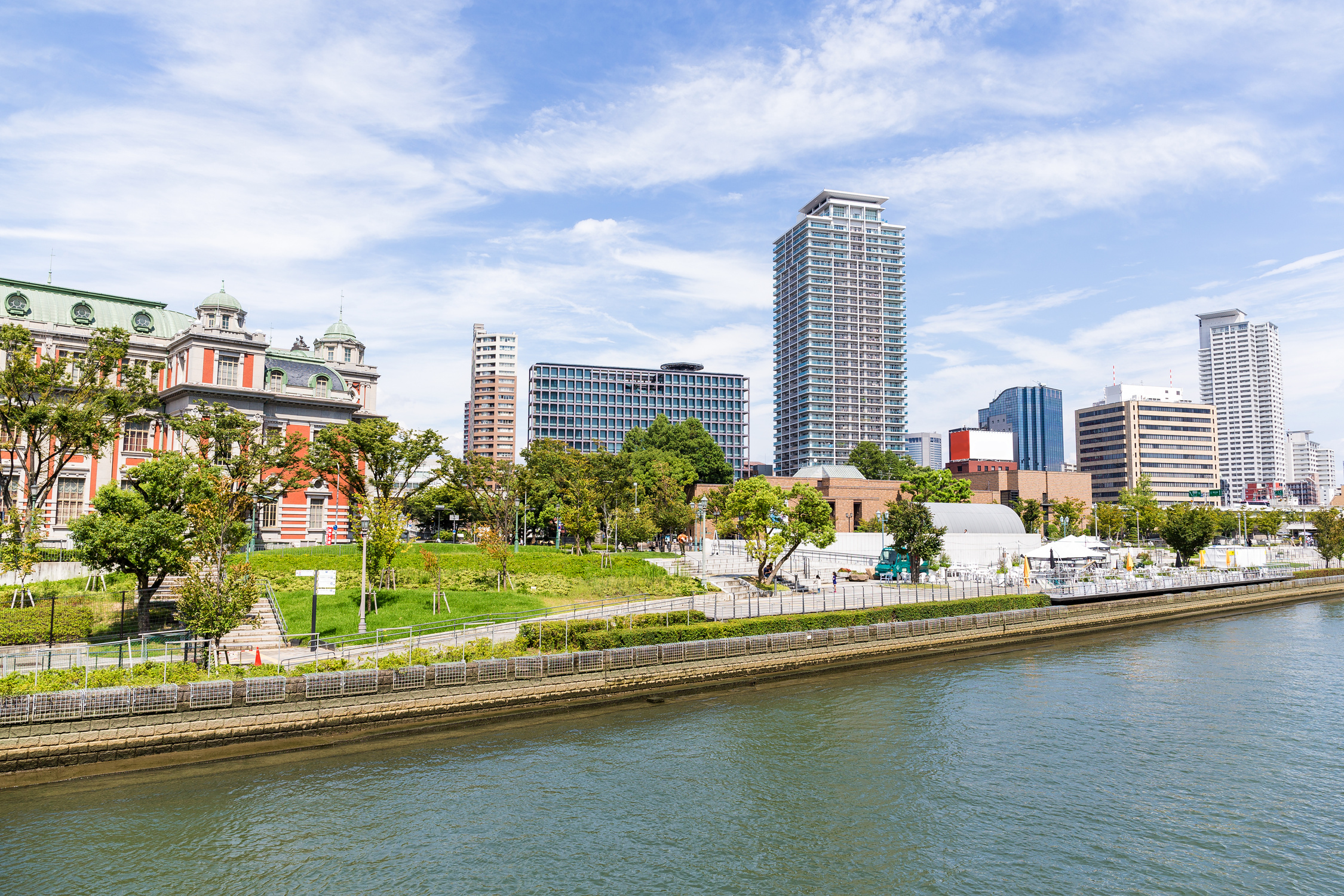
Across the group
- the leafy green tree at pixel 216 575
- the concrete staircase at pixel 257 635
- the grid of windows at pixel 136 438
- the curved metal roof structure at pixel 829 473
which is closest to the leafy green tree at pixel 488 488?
the grid of windows at pixel 136 438

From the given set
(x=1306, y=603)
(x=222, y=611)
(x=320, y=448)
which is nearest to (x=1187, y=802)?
(x=222, y=611)

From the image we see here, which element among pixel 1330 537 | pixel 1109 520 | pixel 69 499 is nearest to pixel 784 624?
pixel 69 499

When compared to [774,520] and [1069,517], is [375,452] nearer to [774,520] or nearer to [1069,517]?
[774,520]

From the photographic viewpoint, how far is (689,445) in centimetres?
12675

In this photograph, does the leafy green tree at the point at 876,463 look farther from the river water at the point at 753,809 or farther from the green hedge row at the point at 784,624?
the river water at the point at 753,809

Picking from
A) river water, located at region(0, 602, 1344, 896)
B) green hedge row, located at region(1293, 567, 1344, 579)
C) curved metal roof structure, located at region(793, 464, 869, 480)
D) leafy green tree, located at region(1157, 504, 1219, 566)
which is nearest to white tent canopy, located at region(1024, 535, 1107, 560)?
leafy green tree, located at region(1157, 504, 1219, 566)

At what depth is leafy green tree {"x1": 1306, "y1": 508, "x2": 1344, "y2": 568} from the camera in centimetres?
9512

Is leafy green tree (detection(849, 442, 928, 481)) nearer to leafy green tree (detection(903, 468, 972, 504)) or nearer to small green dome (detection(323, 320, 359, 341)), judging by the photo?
leafy green tree (detection(903, 468, 972, 504))

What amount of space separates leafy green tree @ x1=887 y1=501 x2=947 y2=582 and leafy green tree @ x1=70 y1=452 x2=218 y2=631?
4673 cm

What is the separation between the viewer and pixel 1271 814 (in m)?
21.9

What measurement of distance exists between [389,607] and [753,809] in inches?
1059

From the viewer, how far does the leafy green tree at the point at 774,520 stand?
53188mm

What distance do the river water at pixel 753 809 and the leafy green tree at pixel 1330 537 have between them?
80.8 m

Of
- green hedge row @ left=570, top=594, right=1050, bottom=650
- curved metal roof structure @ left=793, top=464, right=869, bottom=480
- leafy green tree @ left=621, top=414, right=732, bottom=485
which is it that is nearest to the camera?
green hedge row @ left=570, top=594, right=1050, bottom=650
